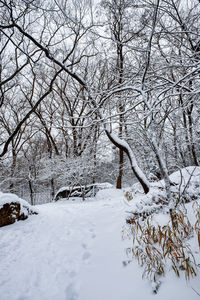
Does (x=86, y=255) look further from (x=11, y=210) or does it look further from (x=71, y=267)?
(x=11, y=210)

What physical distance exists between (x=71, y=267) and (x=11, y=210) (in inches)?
99.3

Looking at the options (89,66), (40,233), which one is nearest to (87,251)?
(40,233)

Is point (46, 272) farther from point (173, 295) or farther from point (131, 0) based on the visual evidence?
point (131, 0)

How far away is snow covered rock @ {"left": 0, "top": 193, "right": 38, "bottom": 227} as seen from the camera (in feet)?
11.6

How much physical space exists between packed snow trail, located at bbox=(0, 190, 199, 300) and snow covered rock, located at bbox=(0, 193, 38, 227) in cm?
21

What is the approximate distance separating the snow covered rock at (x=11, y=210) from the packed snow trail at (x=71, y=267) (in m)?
0.21

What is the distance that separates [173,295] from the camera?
1.24m

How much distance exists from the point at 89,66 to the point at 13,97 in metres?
6.90

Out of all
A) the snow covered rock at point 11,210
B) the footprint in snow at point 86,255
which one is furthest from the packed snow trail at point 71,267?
the snow covered rock at point 11,210

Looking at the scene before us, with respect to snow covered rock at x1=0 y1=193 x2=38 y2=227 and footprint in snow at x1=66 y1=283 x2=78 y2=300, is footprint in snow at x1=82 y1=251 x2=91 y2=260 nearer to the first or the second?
footprint in snow at x1=66 y1=283 x2=78 y2=300

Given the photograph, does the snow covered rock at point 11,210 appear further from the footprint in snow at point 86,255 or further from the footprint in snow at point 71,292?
the footprint in snow at point 71,292

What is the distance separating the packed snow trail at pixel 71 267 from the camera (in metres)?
1.51

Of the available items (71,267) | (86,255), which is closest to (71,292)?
(71,267)

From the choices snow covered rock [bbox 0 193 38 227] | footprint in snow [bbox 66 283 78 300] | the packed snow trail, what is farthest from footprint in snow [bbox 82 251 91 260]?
snow covered rock [bbox 0 193 38 227]
